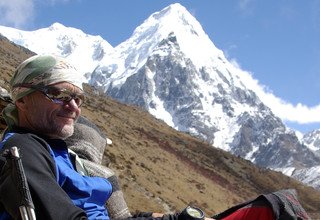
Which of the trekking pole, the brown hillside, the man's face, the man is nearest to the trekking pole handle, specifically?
the trekking pole

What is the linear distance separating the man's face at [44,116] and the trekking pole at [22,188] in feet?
3.24

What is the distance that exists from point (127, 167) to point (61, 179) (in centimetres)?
4257

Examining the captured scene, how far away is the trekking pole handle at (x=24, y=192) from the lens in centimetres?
333

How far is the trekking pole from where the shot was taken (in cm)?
334

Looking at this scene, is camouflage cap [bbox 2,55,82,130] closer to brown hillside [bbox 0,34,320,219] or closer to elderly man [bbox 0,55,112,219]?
elderly man [bbox 0,55,112,219]

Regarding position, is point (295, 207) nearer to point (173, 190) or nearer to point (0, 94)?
point (0, 94)

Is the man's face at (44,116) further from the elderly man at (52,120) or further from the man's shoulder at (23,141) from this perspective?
the man's shoulder at (23,141)

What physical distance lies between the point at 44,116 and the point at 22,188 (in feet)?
3.81

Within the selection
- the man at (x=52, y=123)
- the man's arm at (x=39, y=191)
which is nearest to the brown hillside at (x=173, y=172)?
the man at (x=52, y=123)

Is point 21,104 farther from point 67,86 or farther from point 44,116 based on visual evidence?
point 67,86

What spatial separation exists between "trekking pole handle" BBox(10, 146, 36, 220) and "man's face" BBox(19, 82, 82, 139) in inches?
38.2

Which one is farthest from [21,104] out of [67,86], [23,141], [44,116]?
[23,141]

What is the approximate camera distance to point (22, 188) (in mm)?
3393

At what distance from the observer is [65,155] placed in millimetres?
4605
